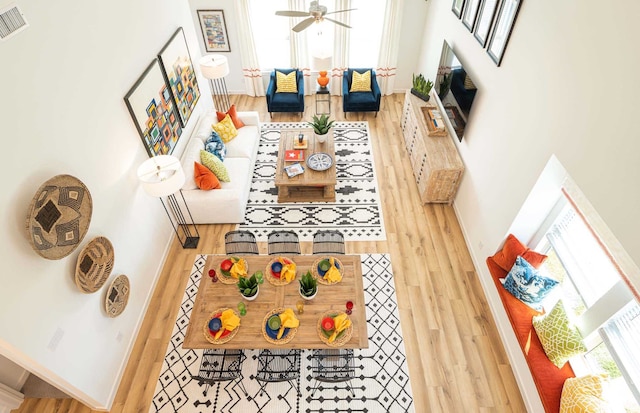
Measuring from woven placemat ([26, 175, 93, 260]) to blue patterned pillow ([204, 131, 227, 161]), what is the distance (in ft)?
9.23

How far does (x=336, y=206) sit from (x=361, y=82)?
10.5 feet

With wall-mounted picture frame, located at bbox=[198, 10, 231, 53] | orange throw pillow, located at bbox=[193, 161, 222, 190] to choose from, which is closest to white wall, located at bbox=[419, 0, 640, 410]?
orange throw pillow, located at bbox=[193, 161, 222, 190]

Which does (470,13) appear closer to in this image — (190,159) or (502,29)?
(502,29)

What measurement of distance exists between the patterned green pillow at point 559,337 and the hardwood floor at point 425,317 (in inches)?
28.4

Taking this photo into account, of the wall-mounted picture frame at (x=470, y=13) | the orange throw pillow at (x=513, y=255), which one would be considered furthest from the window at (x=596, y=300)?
the wall-mounted picture frame at (x=470, y=13)

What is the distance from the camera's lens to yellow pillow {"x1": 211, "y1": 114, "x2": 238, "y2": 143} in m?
6.63

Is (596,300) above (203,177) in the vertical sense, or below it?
below

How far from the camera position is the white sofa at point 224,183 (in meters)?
5.61

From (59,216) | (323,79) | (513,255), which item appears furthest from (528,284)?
(323,79)

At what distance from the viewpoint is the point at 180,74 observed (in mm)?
5891

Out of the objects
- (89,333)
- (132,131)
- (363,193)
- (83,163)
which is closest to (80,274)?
(89,333)

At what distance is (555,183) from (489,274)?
165cm

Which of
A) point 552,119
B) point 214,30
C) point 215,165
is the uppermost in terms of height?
point 214,30

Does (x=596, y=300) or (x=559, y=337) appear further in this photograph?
(x=559, y=337)
